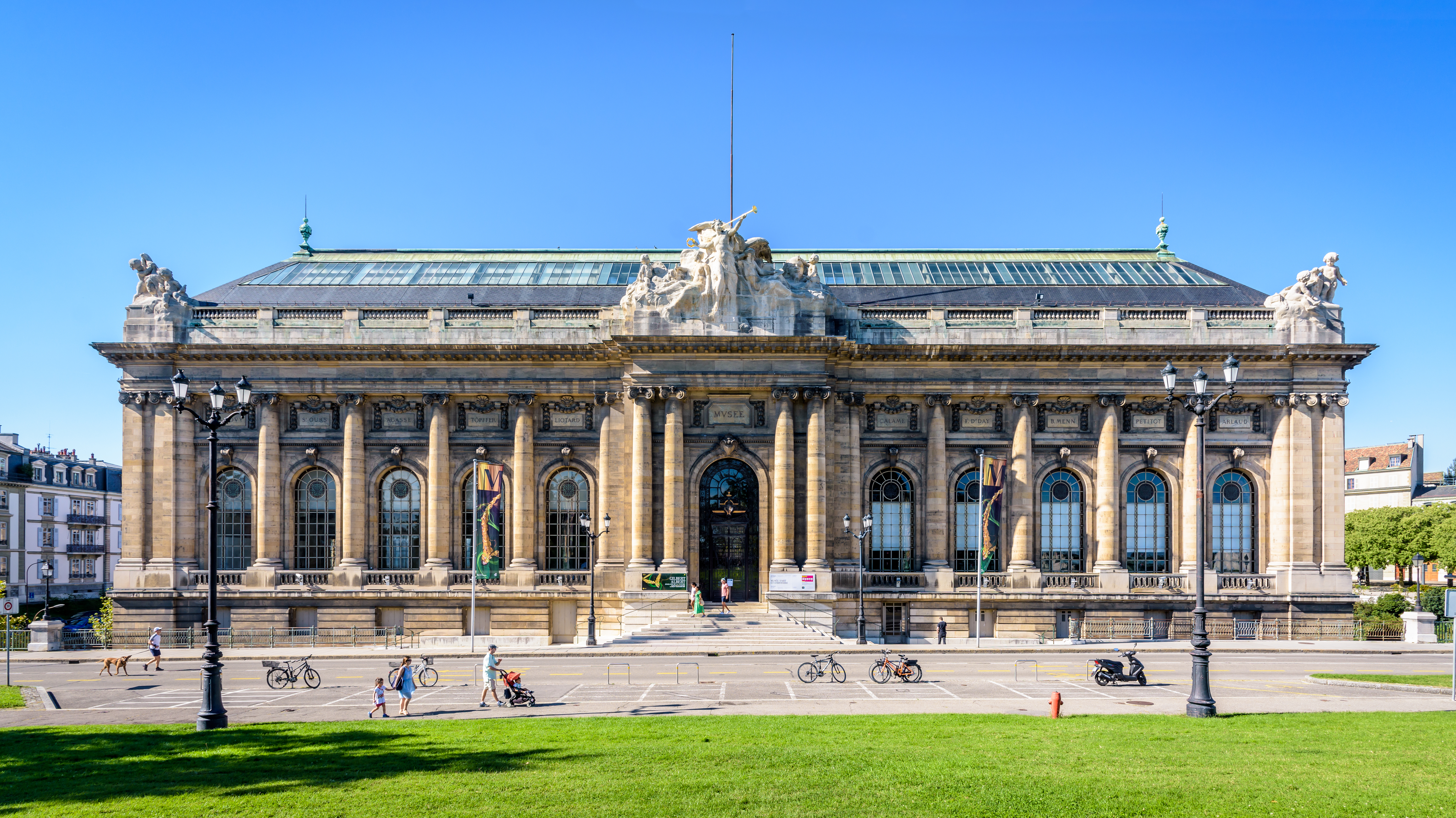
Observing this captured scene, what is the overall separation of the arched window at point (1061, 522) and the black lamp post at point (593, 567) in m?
22.7

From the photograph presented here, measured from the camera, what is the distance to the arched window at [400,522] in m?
55.2

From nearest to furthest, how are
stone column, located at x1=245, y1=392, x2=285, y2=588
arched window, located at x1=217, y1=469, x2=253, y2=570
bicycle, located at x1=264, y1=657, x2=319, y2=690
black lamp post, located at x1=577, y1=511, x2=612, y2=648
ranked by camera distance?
bicycle, located at x1=264, y1=657, x2=319, y2=690, black lamp post, located at x1=577, y1=511, x2=612, y2=648, stone column, located at x1=245, y1=392, x2=285, y2=588, arched window, located at x1=217, y1=469, x2=253, y2=570

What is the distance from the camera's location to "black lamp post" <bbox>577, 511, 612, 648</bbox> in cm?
4781

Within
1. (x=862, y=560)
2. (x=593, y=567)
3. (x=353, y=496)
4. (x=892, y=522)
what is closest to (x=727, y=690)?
(x=593, y=567)

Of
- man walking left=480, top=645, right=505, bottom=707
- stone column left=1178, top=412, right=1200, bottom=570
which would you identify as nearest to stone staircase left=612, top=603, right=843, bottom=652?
man walking left=480, top=645, right=505, bottom=707

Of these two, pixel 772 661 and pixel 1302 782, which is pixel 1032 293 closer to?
pixel 772 661

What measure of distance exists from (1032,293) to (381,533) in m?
38.3

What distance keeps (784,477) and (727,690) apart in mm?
20634

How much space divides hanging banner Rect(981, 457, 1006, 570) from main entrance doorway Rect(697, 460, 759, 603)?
11424 millimetres

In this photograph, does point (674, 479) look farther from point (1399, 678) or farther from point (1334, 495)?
point (1334, 495)

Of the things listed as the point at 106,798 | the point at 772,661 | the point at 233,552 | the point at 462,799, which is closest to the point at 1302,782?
the point at 462,799

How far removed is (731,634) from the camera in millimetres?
48031

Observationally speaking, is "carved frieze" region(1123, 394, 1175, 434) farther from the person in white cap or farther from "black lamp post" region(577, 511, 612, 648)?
the person in white cap

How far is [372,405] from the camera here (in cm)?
5497
